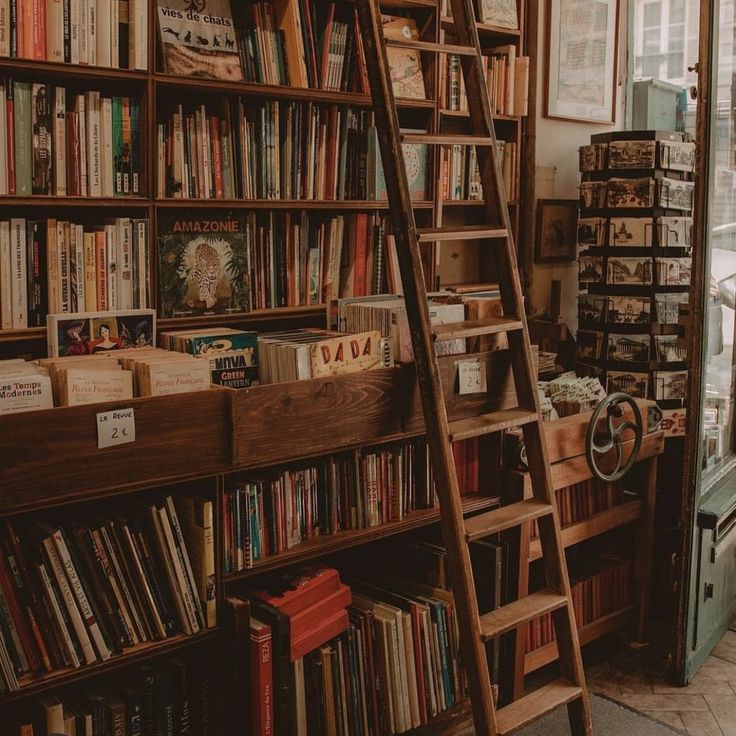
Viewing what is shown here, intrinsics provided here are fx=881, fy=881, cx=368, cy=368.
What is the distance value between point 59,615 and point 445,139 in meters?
1.45

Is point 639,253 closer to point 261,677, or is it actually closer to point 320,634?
point 320,634

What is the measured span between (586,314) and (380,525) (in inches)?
73.5

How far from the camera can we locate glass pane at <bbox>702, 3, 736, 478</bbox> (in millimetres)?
3051

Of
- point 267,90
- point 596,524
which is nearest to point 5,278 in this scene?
point 267,90

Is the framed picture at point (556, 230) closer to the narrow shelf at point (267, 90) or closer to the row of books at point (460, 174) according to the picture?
the row of books at point (460, 174)

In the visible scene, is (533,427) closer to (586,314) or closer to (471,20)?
(471,20)

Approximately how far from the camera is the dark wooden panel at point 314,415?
2055 millimetres

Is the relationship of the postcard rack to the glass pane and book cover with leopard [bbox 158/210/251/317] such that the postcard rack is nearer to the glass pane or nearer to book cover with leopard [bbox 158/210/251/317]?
the glass pane

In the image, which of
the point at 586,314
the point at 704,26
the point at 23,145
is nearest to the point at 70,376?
the point at 23,145

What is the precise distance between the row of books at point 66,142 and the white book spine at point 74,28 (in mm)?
89

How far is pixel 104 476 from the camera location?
72.6 inches

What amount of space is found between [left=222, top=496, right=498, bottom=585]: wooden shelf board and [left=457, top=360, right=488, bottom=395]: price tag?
0.39 metres

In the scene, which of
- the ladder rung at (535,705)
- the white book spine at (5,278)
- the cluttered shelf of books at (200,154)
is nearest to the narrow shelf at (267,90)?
the cluttered shelf of books at (200,154)

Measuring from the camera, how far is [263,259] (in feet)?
8.74
